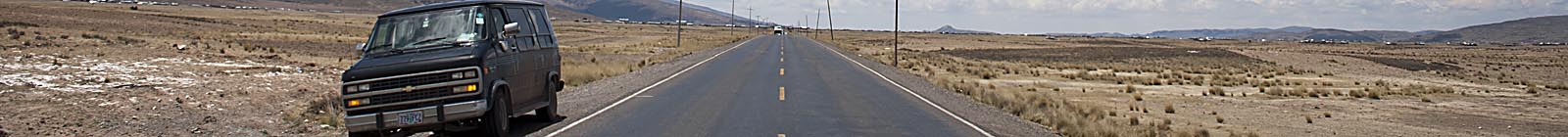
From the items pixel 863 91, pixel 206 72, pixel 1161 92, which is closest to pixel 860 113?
pixel 863 91

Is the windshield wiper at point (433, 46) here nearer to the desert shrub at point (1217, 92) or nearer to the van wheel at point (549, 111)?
the van wheel at point (549, 111)

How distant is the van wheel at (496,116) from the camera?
12.1 meters

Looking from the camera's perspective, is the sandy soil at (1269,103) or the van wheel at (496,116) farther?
the sandy soil at (1269,103)

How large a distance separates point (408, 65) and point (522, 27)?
2.32 meters

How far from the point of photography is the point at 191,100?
1791 cm

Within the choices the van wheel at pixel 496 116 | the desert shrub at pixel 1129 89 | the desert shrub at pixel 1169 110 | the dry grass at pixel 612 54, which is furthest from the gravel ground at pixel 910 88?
the desert shrub at pixel 1129 89

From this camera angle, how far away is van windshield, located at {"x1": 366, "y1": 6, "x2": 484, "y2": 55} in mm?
12602

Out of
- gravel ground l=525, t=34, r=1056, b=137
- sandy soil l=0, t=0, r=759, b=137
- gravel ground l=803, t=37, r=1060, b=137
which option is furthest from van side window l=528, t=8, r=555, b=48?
gravel ground l=803, t=37, r=1060, b=137

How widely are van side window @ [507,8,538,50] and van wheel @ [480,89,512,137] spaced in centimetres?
83

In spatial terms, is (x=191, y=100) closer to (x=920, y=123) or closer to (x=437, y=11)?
(x=437, y=11)

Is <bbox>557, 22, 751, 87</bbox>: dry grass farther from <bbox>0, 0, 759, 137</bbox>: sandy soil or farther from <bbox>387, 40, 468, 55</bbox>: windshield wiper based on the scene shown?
<bbox>387, 40, 468, 55</bbox>: windshield wiper

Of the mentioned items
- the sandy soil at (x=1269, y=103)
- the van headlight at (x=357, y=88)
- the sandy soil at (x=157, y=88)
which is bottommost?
the sandy soil at (x=1269, y=103)

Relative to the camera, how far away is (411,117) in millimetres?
11523

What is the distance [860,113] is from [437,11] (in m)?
7.07
